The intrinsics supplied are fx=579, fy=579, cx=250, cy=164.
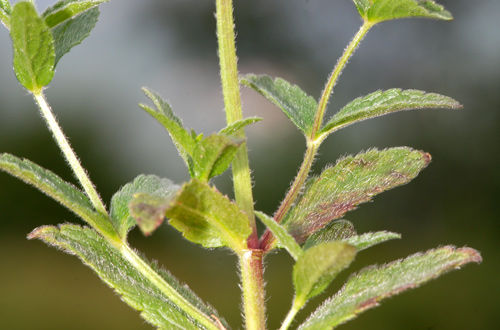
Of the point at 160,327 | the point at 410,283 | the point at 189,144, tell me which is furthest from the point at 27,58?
the point at 410,283

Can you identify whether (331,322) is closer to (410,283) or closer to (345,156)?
(410,283)

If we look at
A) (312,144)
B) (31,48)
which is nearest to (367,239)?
(312,144)

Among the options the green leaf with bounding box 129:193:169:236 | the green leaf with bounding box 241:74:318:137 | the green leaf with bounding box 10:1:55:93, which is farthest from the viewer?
the green leaf with bounding box 241:74:318:137

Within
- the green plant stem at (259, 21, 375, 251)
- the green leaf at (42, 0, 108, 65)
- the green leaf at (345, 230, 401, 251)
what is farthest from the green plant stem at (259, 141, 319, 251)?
the green leaf at (42, 0, 108, 65)

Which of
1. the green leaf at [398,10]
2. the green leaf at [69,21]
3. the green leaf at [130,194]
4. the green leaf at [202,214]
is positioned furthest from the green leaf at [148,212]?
the green leaf at [398,10]

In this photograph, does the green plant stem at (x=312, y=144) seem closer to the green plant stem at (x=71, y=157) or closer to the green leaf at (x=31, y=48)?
the green plant stem at (x=71, y=157)

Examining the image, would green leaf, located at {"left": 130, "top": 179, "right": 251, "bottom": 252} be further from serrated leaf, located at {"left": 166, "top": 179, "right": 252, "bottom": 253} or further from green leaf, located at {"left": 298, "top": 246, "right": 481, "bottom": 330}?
green leaf, located at {"left": 298, "top": 246, "right": 481, "bottom": 330}
